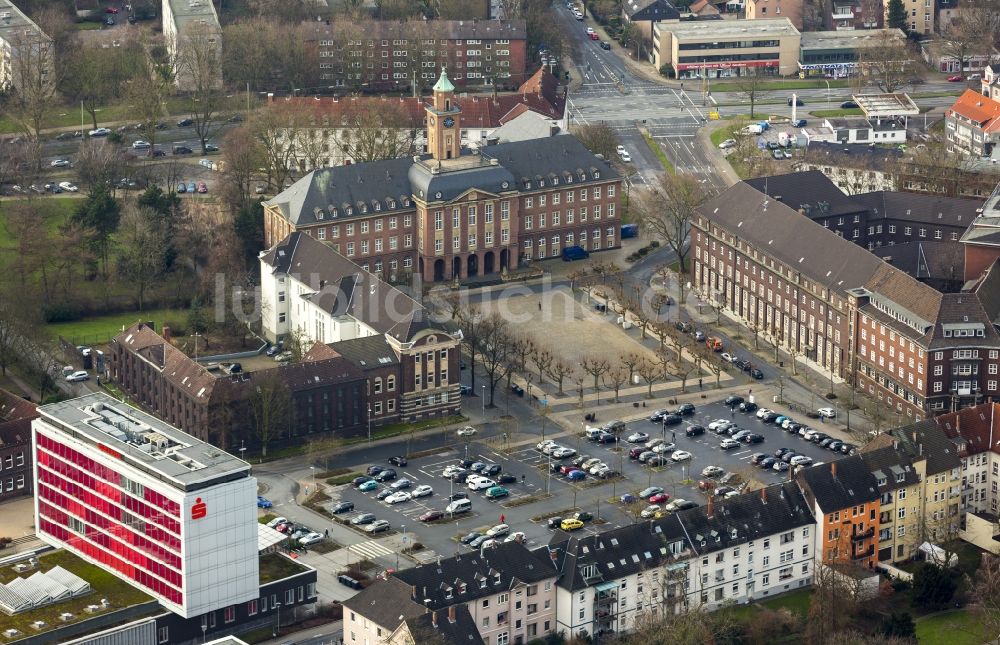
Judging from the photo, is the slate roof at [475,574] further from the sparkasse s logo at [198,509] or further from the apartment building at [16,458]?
the apartment building at [16,458]

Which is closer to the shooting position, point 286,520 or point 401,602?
point 401,602

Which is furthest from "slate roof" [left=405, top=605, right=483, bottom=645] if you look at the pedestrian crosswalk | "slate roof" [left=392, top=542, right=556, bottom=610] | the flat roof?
the pedestrian crosswalk

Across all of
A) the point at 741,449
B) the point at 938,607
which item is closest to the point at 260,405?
the point at 741,449

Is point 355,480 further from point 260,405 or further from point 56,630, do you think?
point 56,630

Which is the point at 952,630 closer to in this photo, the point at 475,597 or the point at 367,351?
the point at 475,597

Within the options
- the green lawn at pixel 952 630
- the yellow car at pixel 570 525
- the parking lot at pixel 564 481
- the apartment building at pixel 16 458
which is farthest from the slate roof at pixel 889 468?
the apartment building at pixel 16 458
